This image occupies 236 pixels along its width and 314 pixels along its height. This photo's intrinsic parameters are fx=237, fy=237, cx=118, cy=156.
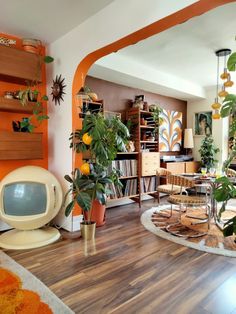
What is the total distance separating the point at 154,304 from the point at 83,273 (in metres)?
0.72

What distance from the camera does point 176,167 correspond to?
5520 millimetres

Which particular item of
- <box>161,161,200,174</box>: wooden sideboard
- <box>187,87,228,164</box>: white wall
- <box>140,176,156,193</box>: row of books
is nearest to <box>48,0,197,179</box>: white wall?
<box>140,176,156,193</box>: row of books

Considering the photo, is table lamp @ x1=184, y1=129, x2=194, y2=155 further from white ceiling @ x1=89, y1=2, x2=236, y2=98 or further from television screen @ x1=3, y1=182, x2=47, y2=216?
television screen @ x1=3, y1=182, x2=47, y2=216

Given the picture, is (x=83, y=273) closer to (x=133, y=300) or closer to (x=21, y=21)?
(x=133, y=300)

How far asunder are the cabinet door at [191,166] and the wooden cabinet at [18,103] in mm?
3716

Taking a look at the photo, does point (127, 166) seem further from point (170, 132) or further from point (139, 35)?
point (139, 35)

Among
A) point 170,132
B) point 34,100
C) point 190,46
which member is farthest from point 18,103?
point 170,132

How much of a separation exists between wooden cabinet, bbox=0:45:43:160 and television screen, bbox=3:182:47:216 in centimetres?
49

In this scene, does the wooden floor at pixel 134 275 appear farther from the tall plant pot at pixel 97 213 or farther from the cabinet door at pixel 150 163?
the cabinet door at pixel 150 163

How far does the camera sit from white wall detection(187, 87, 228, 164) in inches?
232

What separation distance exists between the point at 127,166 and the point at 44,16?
2687 mm

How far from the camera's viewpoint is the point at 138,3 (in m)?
2.25

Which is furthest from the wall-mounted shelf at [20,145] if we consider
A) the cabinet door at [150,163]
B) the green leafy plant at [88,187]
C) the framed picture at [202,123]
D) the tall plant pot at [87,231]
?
the framed picture at [202,123]

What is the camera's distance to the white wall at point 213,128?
5895 millimetres
